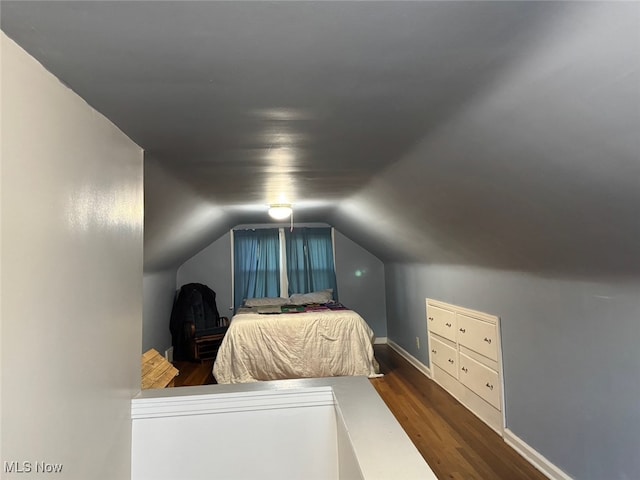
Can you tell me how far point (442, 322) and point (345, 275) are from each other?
93.9 inches

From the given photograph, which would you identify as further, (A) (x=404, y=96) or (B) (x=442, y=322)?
(B) (x=442, y=322)

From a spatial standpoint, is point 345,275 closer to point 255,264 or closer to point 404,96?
point 255,264

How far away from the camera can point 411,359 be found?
4.67 metres

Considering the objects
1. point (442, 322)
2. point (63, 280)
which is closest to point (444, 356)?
point (442, 322)

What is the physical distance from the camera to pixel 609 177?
3.92 ft

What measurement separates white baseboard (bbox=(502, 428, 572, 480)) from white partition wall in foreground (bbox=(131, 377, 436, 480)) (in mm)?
1495

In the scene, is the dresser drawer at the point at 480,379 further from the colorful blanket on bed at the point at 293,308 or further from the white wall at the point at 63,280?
the white wall at the point at 63,280

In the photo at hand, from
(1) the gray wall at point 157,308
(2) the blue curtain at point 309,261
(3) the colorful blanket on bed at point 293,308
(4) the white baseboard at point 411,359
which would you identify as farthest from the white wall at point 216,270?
(4) the white baseboard at point 411,359

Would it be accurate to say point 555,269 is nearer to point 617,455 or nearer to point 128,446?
point 617,455

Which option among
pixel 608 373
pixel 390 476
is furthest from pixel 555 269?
pixel 390 476

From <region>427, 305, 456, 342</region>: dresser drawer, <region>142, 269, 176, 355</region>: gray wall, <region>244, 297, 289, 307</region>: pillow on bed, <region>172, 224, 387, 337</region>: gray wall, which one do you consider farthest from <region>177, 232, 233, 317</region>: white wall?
<region>427, 305, 456, 342</region>: dresser drawer

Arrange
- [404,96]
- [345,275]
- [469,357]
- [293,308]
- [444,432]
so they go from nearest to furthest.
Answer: [404,96] → [444,432] → [469,357] → [293,308] → [345,275]

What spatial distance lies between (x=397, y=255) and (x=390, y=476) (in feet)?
12.0

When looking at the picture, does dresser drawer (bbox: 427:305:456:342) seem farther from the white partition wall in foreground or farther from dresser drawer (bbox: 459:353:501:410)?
the white partition wall in foreground
